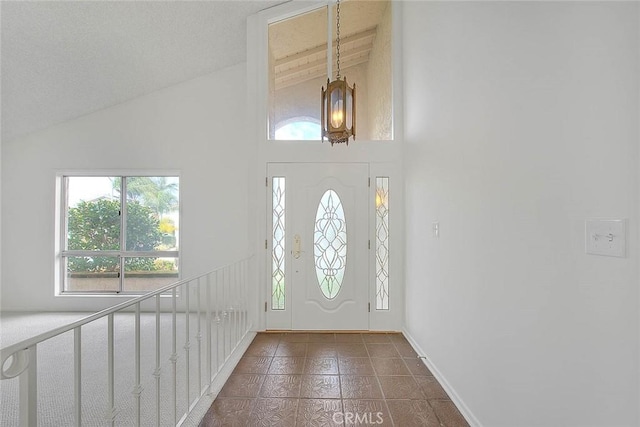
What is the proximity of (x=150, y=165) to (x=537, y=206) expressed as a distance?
443cm

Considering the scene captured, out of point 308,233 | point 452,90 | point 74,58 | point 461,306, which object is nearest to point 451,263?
point 461,306

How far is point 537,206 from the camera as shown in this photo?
1.36 meters

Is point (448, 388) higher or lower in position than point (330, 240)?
lower

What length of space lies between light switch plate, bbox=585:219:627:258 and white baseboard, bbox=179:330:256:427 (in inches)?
82.9

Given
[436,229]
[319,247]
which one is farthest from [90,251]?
[436,229]

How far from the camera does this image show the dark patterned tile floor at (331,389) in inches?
79.0

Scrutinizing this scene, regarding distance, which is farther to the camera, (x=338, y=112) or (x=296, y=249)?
(x=296, y=249)

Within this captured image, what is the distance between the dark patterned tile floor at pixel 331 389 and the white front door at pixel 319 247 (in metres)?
0.39

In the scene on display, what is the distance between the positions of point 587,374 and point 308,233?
274 centimetres

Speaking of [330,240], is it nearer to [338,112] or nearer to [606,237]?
[338,112]

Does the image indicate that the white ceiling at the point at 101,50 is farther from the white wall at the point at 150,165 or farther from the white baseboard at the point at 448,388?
the white baseboard at the point at 448,388

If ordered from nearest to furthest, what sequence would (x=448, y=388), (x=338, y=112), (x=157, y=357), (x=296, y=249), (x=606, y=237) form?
(x=606, y=237), (x=157, y=357), (x=448, y=388), (x=338, y=112), (x=296, y=249)

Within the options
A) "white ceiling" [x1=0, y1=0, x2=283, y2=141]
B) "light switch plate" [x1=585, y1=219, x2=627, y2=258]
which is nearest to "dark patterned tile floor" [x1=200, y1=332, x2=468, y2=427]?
"light switch plate" [x1=585, y1=219, x2=627, y2=258]

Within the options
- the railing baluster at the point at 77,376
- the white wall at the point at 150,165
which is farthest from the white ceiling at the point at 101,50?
the railing baluster at the point at 77,376
